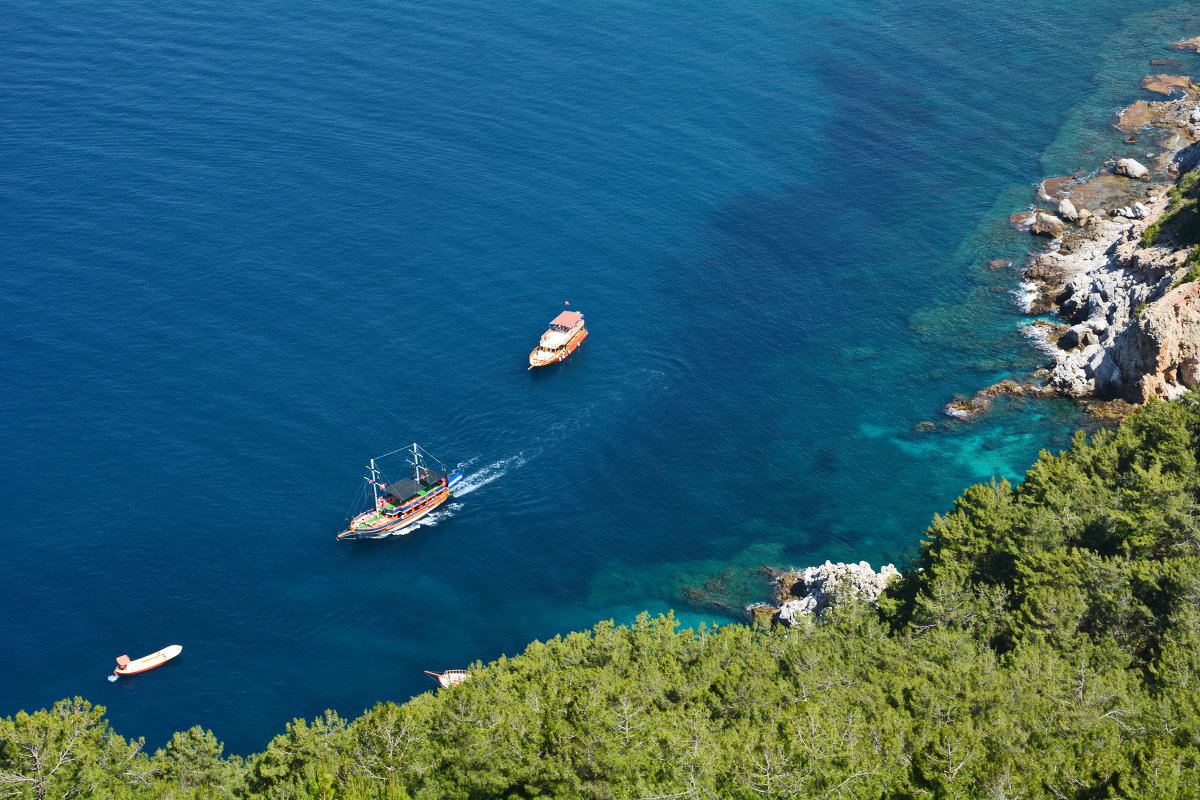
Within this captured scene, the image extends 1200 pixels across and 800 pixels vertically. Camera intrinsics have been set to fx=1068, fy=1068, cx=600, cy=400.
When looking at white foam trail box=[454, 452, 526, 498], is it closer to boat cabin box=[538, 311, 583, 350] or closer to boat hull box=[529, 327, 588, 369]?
boat hull box=[529, 327, 588, 369]

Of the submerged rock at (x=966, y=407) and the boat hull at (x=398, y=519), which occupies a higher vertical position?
the submerged rock at (x=966, y=407)

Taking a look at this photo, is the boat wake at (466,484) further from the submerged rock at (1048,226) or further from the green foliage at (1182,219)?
the submerged rock at (1048,226)

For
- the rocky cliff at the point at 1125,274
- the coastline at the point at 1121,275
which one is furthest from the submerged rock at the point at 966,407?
the rocky cliff at the point at 1125,274

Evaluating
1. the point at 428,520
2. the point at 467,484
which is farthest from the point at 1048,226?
the point at 428,520

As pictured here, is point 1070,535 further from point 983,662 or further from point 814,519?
point 814,519

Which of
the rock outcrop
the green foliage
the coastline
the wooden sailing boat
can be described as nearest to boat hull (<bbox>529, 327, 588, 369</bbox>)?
the wooden sailing boat

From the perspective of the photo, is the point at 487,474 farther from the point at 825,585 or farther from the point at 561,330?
the point at 825,585
